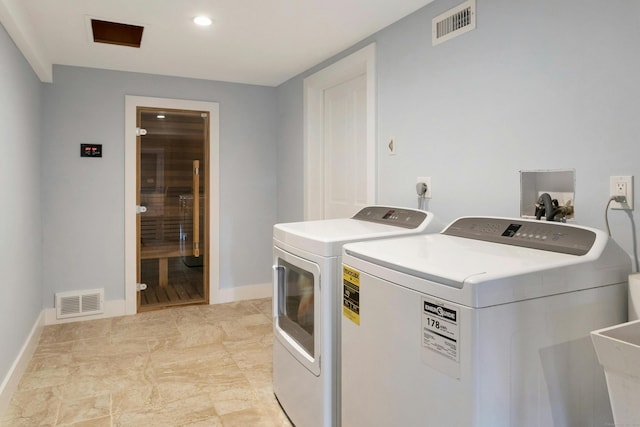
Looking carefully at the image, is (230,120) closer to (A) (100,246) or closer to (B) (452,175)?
(A) (100,246)

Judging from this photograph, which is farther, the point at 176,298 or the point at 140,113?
the point at 176,298

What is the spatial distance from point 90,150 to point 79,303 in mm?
1348

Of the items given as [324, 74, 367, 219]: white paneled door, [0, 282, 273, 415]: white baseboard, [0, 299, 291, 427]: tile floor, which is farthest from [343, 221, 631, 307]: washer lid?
[0, 282, 273, 415]: white baseboard

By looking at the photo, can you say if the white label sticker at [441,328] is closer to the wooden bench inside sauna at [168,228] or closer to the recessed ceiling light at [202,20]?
the recessed ceiling light at [202,20]

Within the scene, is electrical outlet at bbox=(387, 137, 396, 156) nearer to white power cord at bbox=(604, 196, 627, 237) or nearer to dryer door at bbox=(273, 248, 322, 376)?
dryer door at bbox=(273, 248, 322, 376)

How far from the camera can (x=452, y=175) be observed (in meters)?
2.25

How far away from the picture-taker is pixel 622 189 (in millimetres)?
1512

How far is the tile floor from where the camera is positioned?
226cm

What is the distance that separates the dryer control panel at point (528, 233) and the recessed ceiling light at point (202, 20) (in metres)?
1.90

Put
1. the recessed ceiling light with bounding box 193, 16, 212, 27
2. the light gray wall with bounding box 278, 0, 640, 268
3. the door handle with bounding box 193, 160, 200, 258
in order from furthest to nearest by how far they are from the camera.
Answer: the door handle with bounding box 193, 160, 200, 258 → the recessed ceiling light with bounding box 193, 16, 212, 27 → the light gray wall with bounding box 278, 0, 640, 268

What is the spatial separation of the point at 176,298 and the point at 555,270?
3.76 metres

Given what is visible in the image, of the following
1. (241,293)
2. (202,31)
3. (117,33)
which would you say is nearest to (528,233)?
(202,31)

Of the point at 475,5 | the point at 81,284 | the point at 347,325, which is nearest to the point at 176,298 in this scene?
the point at 81,284

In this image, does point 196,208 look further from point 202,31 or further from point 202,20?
point 202,20
